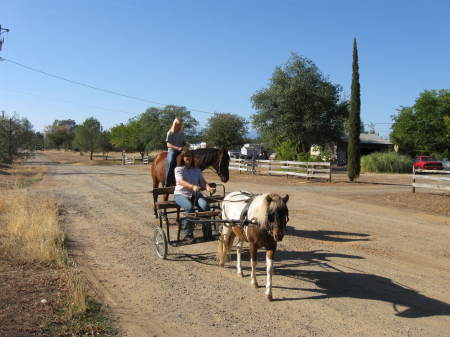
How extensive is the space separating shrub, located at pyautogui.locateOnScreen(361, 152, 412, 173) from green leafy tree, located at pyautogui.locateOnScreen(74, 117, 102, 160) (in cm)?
5925

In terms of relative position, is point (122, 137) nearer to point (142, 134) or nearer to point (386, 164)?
point (142, 134)

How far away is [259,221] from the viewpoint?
18.3 ft

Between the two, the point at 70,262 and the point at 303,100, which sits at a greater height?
the point at 303,100

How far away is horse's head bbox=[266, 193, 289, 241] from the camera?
17.2 ft

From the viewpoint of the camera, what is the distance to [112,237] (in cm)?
952

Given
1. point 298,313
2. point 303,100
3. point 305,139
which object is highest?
point 303,100

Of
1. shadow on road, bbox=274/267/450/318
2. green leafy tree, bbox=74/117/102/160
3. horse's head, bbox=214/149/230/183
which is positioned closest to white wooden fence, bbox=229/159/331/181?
horse's head, bbox=214/149/230/183

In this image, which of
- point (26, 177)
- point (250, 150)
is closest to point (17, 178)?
point (26, 177)

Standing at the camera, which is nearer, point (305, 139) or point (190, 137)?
point (305, 139)

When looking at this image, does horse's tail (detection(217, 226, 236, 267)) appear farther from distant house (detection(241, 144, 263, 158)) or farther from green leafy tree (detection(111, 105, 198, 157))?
green leafy tree (detection(111, 105, 198, 157))

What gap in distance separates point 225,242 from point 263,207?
1.75 metres

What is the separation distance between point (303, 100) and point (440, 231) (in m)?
35.9

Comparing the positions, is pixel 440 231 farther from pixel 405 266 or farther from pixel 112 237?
pixel 112 237

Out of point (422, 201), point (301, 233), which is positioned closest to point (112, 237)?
point (301, 233)
